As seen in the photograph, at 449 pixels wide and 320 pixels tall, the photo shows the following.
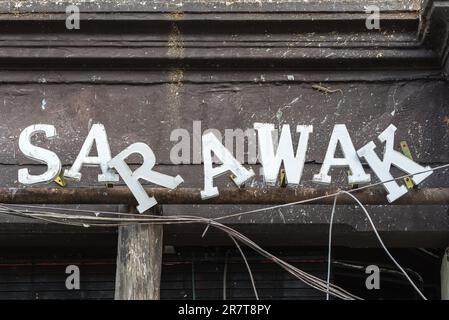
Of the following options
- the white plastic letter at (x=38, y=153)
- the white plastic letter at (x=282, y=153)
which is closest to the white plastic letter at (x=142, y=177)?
the white plastic letter at (x=38, y=153)

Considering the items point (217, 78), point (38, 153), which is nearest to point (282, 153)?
point (217, 78)

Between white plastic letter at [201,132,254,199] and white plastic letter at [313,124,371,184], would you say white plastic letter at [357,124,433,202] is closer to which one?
white plastic letter at [313,124,371,184]

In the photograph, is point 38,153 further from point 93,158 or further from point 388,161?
point 388,161

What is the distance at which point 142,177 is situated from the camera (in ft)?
16.4

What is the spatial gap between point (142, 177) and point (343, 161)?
4.58ft

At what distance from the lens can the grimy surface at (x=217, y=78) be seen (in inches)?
235

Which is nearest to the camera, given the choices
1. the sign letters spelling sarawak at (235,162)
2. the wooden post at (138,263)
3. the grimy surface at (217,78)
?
the wooden post at (138,263)

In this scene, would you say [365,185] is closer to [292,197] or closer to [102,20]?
[292,197]

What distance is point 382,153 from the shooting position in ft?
19.2

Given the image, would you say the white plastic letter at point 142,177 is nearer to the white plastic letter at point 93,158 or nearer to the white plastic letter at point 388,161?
the white plastic letter at point 93,158

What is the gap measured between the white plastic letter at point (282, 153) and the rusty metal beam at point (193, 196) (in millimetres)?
217

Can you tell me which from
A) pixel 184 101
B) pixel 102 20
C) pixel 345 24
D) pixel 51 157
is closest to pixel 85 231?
pixel 51 157

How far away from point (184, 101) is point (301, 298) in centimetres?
186

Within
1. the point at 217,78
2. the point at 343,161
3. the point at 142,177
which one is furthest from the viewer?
the point at 217,78
